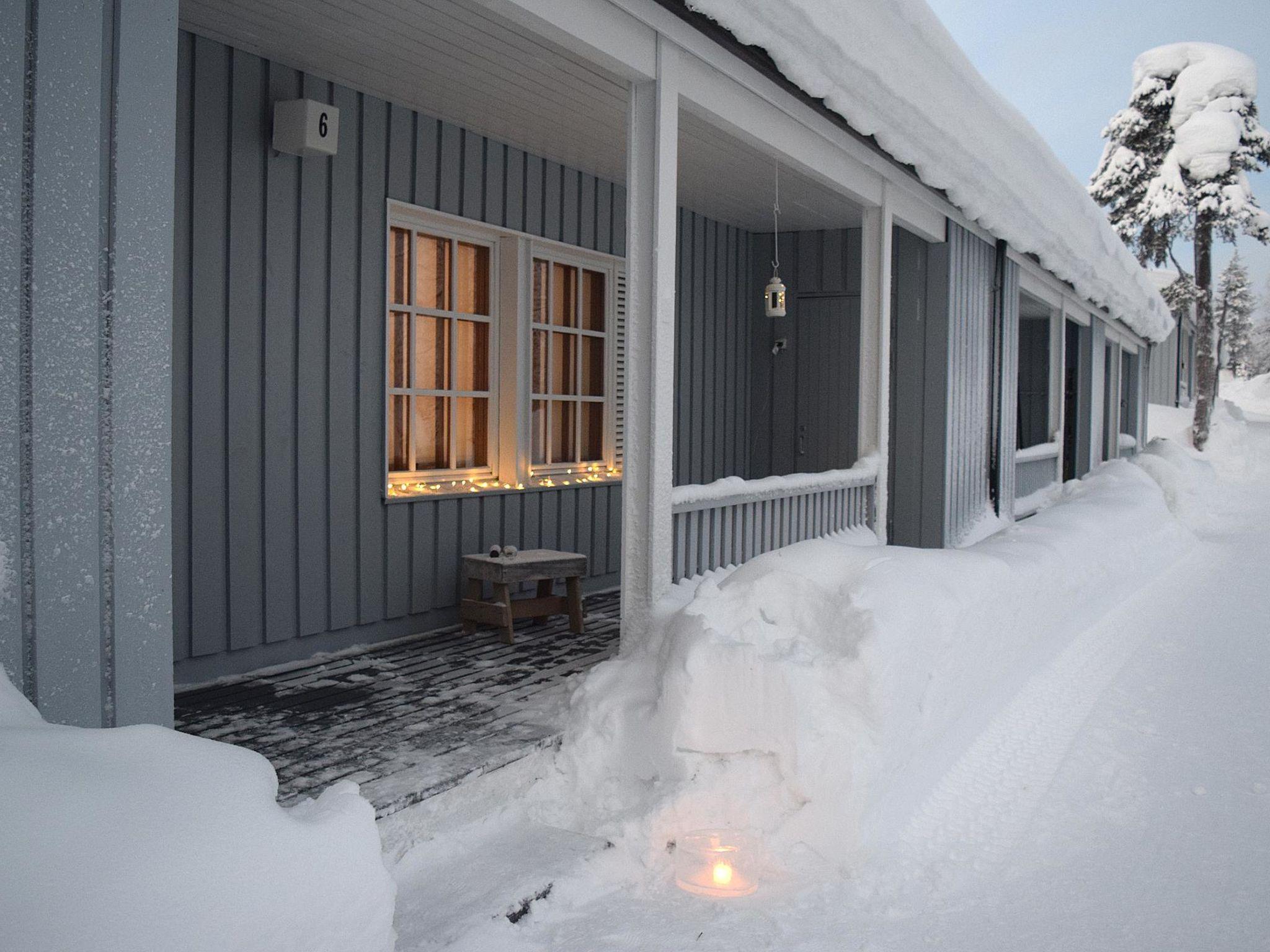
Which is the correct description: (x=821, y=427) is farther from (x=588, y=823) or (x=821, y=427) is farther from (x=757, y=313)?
(x=588, y=823)

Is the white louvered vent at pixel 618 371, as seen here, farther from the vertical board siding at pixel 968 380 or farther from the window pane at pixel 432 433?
the vertical board siding at pixel 968 380

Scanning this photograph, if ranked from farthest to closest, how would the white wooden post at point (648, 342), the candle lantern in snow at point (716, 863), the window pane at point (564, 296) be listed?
the window pane at point (564, 296), the white wooden post at point (648, 342), the candle lantern in snow at point (716, 863)

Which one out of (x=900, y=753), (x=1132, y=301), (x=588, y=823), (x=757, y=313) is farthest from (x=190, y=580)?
(x=1132, y=301)

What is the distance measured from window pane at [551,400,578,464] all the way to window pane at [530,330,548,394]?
0.50ft

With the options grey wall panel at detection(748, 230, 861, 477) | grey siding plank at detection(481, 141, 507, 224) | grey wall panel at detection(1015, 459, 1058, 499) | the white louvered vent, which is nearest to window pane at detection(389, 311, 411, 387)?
grey siding plank at detection(481, 141, 507, 224)

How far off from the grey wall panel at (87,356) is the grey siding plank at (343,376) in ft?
8.11

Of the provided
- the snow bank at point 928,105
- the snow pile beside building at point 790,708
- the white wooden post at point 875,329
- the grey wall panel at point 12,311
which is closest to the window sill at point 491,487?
the white wooden post at point 875,329

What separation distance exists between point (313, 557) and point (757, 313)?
183 inches

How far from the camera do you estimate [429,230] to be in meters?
5.18

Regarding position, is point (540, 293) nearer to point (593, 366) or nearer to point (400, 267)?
point (593, 366)

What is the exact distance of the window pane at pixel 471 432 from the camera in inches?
216

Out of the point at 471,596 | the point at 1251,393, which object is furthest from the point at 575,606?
the point at 1251,393

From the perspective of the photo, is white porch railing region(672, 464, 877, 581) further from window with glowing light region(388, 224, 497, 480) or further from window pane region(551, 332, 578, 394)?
window pane region(551, 332, 578, 394)

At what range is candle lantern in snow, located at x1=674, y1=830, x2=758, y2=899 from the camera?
286cm
